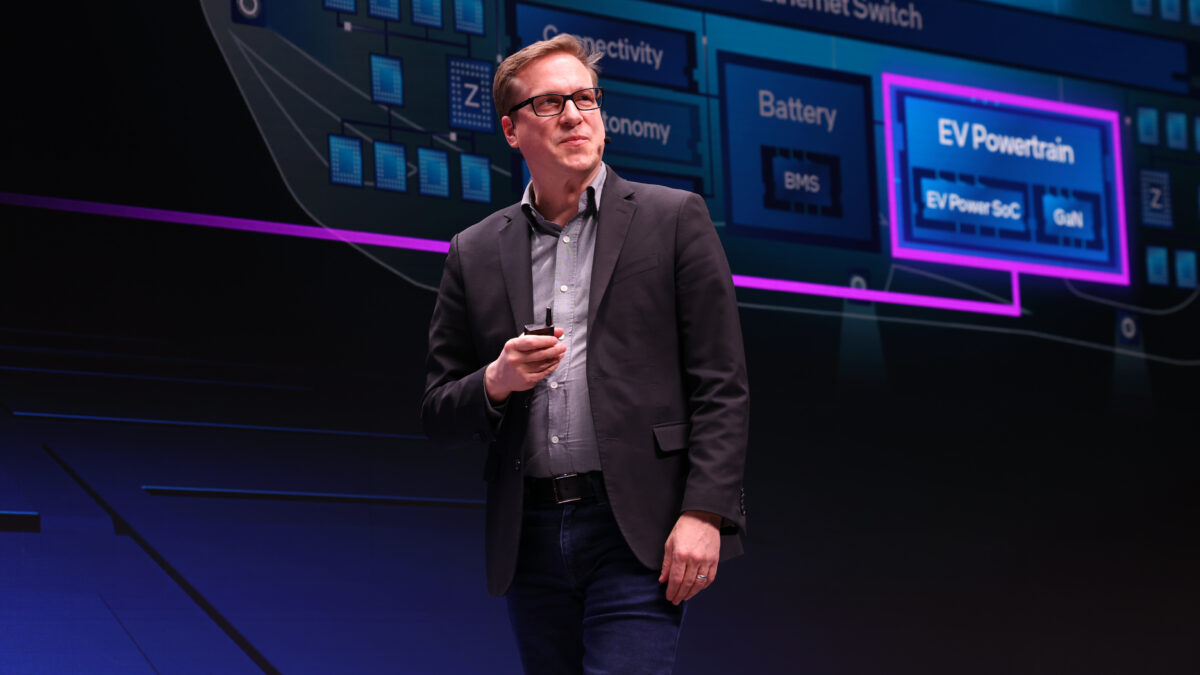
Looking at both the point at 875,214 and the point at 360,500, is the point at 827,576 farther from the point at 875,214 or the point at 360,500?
the point at 360,500

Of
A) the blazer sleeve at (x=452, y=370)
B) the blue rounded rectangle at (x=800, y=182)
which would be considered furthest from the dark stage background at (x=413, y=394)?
the blazer sleeve at (x=452, y=370)

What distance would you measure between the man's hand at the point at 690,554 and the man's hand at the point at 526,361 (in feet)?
0.87

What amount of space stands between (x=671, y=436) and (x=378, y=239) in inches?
63.5

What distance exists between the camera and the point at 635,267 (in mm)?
1723

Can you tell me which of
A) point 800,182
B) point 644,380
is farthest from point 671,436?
point 800,182

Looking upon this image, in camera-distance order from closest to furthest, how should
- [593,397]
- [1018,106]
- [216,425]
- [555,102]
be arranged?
[593,397] → [555,102] → [216,425] → [1018,106]

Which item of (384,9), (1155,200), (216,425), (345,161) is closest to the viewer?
(216,425)

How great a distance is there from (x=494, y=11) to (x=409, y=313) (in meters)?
0.85

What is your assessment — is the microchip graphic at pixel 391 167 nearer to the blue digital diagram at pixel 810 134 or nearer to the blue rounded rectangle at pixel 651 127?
the blue digital diagram at pixel 810 134

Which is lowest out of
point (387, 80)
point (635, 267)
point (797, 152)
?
point (635, 267)

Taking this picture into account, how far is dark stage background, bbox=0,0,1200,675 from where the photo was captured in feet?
9.02

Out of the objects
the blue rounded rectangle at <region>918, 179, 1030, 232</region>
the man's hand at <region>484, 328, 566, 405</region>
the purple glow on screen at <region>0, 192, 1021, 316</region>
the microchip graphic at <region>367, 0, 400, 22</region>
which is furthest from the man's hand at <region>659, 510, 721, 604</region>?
the blue rounded rectangle at <region>918, 179, 1030, 232</region>

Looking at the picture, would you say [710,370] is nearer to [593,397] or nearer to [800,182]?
[593,397]

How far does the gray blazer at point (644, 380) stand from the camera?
1.64m
